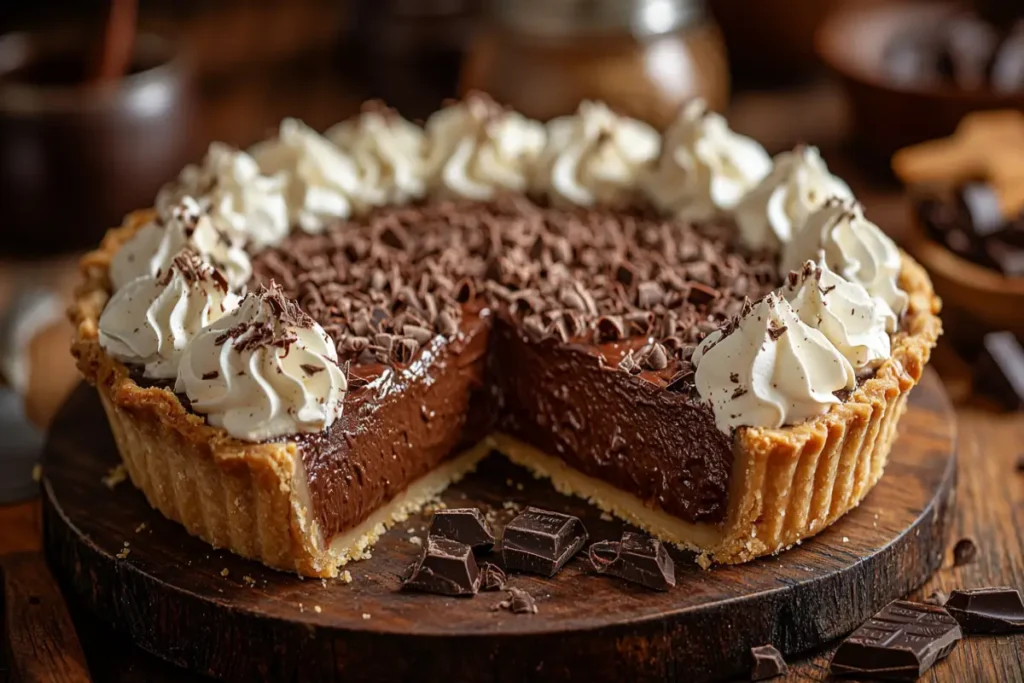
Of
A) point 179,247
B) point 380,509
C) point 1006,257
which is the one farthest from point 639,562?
point 1006,257

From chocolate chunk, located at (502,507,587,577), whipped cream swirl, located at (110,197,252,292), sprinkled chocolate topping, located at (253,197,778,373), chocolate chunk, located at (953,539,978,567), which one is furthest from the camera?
whipped cream swirl, located at (110,197,252,292)

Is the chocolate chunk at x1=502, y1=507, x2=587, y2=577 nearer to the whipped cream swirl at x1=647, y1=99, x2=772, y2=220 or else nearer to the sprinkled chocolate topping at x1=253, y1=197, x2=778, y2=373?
the sprinkled chocolate topping at x1=253, y1=197, x2=778, y2=373

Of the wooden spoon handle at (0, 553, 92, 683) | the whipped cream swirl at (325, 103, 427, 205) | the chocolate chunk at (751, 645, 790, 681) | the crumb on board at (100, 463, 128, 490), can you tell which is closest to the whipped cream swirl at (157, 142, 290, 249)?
the whipped cream swirl at (325, 103, 427, 205)

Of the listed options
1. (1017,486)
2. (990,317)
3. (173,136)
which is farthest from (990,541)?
(173,136)

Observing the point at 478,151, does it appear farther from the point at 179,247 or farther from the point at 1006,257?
the point at 1006,257

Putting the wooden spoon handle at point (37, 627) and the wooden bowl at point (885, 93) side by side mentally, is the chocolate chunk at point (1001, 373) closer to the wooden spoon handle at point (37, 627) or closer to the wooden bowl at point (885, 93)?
the wooden bowl at point (885, 93)

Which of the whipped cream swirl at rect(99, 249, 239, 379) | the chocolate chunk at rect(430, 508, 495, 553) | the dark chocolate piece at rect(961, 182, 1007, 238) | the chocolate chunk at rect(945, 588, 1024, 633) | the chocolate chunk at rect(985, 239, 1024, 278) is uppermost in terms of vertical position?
the whipped cream swirl at rect(99, 249, 239, 379)
